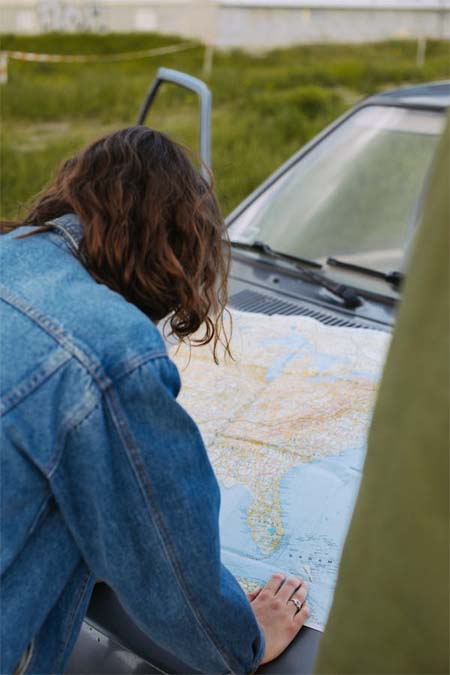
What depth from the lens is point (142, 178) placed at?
1.18m

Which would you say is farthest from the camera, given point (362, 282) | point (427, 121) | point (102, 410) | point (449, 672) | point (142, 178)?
point (427, 121)

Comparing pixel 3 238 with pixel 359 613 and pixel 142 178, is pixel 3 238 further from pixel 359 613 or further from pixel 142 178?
pixel 359 613

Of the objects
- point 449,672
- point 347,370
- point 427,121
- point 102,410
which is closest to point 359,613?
point 449,672

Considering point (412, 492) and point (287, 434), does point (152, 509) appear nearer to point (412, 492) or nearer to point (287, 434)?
point (412, 492)

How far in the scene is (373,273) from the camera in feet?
7.79

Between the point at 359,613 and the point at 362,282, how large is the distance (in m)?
1.68

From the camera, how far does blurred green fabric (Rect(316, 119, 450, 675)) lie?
27.6 inches

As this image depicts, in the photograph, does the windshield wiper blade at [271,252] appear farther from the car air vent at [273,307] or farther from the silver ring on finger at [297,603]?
the silver ring on finger at [297,603]

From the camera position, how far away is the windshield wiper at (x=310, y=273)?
2311 millimetres

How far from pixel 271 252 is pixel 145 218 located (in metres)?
1.40

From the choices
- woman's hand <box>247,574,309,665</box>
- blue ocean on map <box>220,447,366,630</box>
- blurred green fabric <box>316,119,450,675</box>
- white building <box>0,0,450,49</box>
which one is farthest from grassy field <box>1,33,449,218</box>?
blurred green fabric <box>316,119,450,675</box>

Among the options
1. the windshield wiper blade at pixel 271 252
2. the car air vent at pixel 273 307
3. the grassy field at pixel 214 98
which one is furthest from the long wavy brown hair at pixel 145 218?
the grassy field at pixel 214 98

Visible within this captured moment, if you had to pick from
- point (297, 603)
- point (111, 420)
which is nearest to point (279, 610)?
point (297, 603)

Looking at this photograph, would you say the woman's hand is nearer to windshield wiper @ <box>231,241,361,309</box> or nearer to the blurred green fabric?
the blurred green fabric
